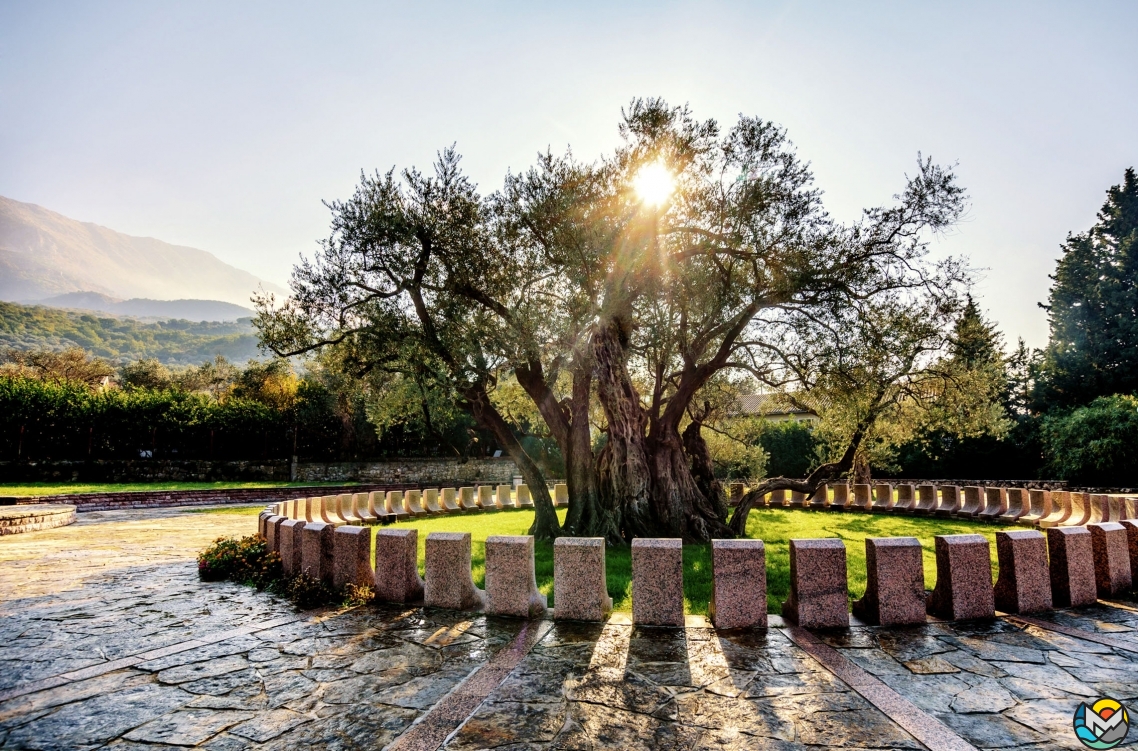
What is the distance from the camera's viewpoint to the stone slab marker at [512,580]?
20.5 feet

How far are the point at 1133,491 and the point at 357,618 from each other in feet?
73.9

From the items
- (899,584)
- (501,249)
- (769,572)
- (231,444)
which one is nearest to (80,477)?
(231,444)

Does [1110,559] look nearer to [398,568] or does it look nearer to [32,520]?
[398,568]

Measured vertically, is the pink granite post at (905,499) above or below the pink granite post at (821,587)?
below

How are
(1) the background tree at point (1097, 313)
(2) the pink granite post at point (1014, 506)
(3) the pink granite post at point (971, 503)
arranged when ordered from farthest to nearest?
(1) the background tree at point (1097, 313) → (3) the pink granite post at point (971, 503) → (2) the pink granite post at point (1014, 506)

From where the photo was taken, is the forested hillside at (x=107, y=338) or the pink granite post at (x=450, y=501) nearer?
the pink granite post at (x=450, y=501)

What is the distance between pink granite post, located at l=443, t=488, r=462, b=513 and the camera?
19062mm

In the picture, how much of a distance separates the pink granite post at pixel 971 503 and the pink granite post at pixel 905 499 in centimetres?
152

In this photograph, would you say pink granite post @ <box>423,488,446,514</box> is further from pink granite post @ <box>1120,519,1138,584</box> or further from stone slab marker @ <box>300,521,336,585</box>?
pink granite post @ <box>1120,519,1138,584</box>

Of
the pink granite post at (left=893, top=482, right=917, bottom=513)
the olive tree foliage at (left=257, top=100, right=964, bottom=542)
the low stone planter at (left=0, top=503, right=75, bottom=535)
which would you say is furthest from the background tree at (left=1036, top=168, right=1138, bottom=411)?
the low stone planter at (left=0, top=503, right=75, bottom=535)

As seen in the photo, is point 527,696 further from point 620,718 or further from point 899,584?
point 899,584

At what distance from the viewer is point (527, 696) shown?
4234 millimetres

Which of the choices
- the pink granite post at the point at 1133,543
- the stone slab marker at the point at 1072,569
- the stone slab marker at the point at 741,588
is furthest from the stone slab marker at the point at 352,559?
Answer: the pink granite post at the point at 1133,543

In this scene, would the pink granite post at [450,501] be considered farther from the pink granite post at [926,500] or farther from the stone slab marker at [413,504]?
the pink granite post at [926,500]
